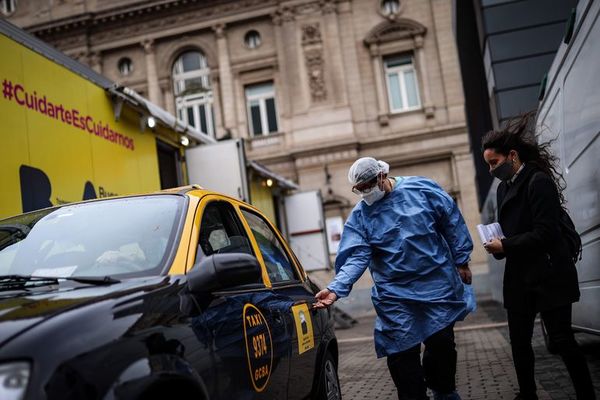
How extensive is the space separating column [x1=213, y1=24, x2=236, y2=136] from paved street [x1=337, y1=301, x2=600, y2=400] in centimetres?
1697

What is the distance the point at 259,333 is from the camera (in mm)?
3115

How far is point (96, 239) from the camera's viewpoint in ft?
10.0

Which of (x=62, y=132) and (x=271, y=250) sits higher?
(x=62, y=132)

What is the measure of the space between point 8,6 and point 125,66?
20.6 feet

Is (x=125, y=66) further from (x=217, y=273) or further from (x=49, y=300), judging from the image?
(x=49, y=300)

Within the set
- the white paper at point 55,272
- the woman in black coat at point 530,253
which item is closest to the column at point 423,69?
the woman in black coat at point 530,253

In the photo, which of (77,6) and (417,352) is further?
(77,6)

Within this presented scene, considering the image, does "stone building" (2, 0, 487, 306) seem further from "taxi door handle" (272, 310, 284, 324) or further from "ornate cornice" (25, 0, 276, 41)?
"taxi door handle" (272, 310, 284, 324)

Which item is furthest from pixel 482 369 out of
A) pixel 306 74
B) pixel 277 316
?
pixel 306 74

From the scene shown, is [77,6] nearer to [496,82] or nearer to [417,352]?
[496,82]

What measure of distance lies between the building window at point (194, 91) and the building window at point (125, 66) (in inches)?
79.6

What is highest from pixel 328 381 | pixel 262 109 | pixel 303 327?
pixel 262 109

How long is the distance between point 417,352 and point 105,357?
8.11 ft

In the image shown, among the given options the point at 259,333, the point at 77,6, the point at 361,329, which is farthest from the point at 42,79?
the point at 77,6
